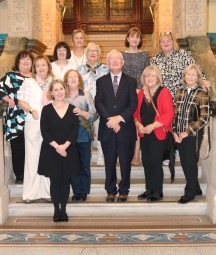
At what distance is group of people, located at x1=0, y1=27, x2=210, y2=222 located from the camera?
182 inches

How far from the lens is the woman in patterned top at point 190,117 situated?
15.4 feet

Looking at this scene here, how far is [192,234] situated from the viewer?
435cm

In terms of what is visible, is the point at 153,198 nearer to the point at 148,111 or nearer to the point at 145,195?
the point at 145,195

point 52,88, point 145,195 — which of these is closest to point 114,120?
point 52,88

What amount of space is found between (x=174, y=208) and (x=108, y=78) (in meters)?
1.52

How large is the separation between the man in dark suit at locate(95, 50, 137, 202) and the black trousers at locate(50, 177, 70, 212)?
18.8 inches

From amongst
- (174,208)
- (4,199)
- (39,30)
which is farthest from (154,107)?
(39,30)

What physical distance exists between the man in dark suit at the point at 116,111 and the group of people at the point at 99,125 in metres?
0.01

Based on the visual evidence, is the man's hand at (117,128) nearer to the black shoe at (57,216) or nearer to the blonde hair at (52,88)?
the blonde hair at (52,88)

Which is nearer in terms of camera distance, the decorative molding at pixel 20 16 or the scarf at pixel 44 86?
the scarf at pixel 44 86

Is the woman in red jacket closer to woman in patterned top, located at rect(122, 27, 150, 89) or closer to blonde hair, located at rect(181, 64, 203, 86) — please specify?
blonde hair, located at rect(181, 64, 203, 86)

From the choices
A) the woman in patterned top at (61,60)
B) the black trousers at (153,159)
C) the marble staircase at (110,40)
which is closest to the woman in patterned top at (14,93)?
the woman in patterned top at (61,60)

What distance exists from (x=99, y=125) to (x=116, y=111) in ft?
0.88

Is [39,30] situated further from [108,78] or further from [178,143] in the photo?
[178,143]
